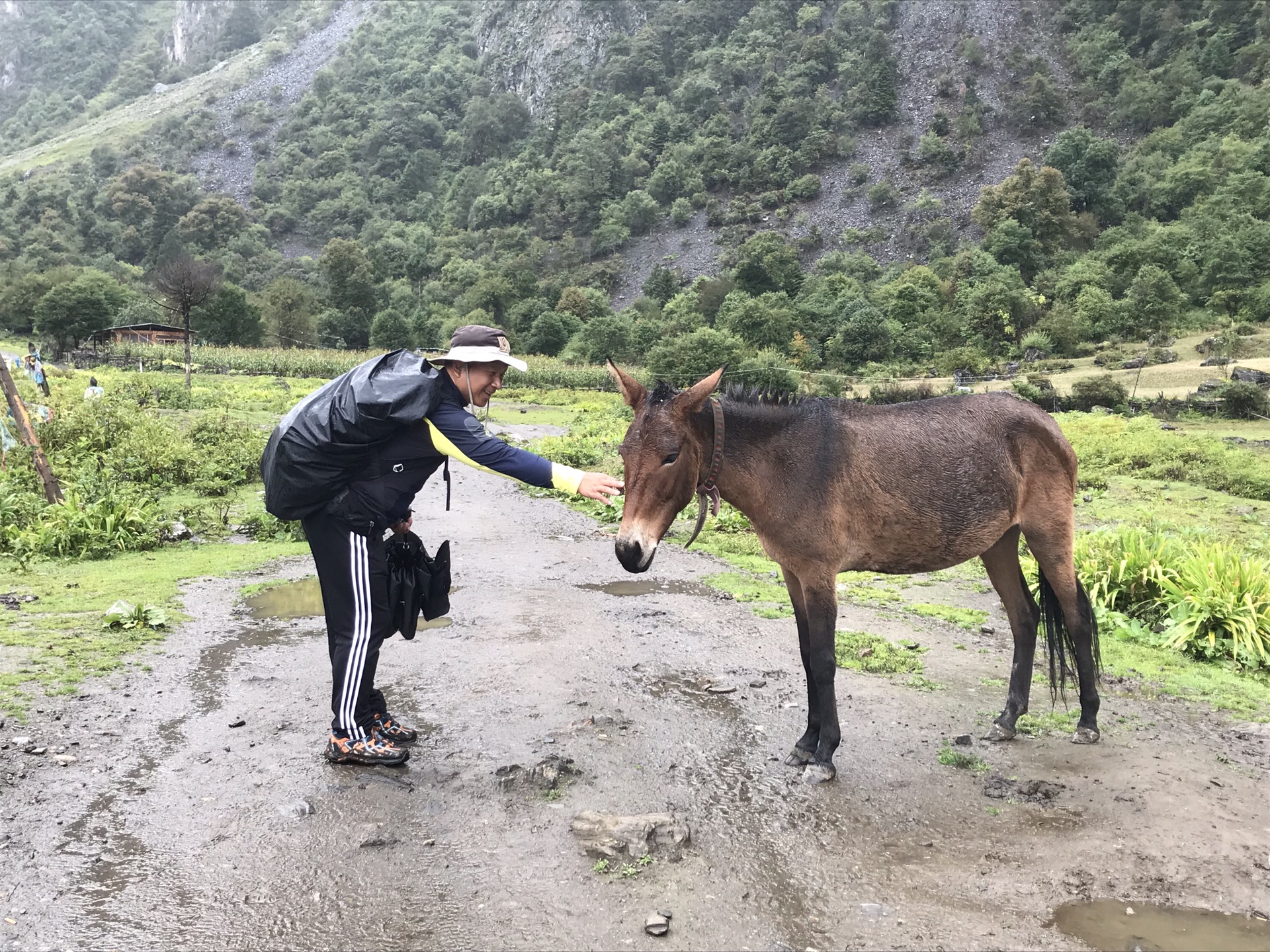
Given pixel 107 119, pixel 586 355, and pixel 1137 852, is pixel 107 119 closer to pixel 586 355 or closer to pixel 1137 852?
pixel 586 355

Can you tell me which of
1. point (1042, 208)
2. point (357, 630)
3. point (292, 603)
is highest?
point (1042, 208)

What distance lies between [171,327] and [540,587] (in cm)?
5933

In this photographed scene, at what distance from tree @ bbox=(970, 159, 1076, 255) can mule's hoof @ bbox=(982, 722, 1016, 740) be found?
75065mm

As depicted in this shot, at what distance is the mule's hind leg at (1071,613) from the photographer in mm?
4762

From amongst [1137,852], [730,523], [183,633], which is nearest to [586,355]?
[730,523]

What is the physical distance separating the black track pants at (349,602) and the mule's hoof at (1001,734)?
12.3ft

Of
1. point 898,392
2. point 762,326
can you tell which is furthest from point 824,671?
point 762,326

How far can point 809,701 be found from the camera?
14.6 feet

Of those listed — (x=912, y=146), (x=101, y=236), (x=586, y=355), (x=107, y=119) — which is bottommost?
(x=586, y=355)

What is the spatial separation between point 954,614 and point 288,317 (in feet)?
234

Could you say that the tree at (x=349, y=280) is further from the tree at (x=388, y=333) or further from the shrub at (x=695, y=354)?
the shrub at (x=695, y=354)

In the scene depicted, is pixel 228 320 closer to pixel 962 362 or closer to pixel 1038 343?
pixel 962 362

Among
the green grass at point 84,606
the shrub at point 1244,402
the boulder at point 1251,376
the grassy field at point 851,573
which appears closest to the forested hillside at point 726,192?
the boulder at point 1251,376

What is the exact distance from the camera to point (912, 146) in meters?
102
